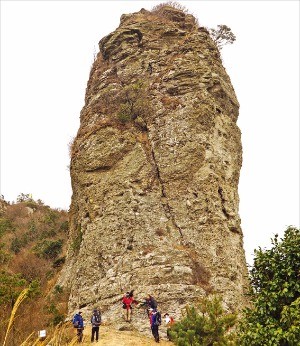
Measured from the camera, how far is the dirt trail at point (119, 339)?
15.5 meters

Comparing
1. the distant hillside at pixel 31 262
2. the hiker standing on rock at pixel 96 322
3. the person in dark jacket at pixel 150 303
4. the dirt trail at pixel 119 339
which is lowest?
the dirt trail at pixel 119 339

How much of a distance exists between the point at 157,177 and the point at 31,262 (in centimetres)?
1296

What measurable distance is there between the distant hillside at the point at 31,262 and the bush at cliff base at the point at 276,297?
5656 millimetres

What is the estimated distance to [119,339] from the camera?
16.1 m

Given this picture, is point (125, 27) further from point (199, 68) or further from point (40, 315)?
point (40, 315)

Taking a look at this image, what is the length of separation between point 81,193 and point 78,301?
21.4 feet

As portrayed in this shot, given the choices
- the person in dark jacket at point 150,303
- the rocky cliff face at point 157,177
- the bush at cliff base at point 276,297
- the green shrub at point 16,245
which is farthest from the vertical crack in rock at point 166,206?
the green shrub at point 16,245

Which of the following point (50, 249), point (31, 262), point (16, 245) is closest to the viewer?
point (31, 262)

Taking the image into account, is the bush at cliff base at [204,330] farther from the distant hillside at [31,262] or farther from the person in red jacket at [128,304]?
the person in red jacket at [128,304]

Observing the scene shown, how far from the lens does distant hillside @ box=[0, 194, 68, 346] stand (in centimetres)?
1495

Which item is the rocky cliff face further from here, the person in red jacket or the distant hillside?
the distant hillside

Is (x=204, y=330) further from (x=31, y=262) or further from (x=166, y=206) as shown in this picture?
(x=31, y=262)

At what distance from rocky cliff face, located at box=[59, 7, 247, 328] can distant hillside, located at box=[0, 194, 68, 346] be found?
1713mm

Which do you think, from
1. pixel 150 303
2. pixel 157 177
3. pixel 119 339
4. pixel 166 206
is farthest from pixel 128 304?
pixel 157 177
